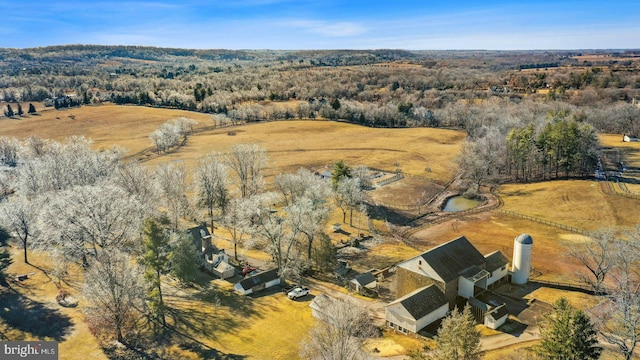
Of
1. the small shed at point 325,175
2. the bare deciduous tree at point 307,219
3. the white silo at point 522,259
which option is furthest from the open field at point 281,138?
the white silo at point 522,259

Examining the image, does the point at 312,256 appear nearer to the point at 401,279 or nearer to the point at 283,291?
the point at 283,291

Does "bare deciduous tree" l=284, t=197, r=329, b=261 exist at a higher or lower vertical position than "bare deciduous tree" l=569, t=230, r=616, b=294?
higher

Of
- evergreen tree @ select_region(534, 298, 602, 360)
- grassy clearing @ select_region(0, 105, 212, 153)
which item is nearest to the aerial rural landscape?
evergreen tree @ select_region(534, 298, 602, 360)

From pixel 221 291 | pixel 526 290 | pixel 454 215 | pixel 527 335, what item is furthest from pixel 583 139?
pixel 221 291

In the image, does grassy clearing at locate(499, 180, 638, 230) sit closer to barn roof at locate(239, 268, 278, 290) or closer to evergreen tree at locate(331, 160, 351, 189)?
evergreen tree at locate(331, 160, 351, 189)

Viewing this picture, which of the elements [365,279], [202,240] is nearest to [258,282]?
[365,279]

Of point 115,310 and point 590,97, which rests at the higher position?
point 590,97

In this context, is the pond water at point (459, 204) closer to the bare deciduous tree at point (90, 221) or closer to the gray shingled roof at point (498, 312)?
the gray shingled roof at point (498, 312)
